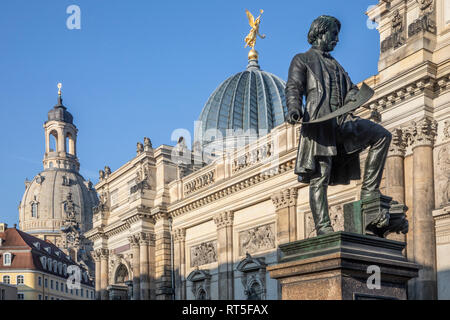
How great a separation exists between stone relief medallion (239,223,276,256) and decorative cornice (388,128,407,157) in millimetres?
9351

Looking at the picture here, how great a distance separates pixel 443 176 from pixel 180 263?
18965 millimetres

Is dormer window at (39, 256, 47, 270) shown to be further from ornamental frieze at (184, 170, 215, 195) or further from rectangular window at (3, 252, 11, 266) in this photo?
ornamental frieze at (184, 170, 215, 195)

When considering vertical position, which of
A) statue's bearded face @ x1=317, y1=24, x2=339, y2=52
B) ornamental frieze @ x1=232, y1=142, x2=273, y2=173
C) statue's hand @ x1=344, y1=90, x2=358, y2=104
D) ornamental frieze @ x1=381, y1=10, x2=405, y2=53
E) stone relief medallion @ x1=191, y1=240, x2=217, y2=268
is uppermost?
ornamental frieze @ x1=381, y1=10, x2=405, y2=53

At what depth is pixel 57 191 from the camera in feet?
427

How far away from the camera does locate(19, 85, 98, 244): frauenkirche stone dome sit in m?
126

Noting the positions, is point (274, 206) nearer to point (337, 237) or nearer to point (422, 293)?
point (422, 293)

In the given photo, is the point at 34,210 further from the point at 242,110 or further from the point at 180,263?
the point at 180,263

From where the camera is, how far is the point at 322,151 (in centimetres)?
793

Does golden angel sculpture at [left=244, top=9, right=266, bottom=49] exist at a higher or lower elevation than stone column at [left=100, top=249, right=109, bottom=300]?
higher

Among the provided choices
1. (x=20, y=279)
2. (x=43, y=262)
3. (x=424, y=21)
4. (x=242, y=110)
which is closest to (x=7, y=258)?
(x=20, y=279)

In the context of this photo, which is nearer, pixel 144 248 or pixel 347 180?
pixel 347 180

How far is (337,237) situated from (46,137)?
133 metres

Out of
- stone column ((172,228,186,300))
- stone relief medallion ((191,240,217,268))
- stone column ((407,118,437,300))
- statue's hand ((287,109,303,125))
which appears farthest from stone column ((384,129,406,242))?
stone column ((172,228,186,300))

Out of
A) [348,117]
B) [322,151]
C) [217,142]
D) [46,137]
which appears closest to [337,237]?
[322,151]
